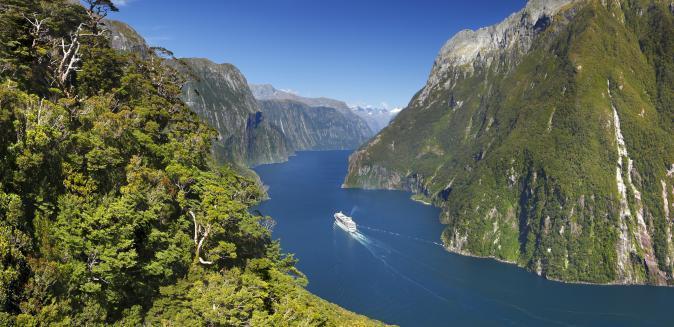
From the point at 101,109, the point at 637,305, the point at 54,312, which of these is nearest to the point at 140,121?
the point at 101,109

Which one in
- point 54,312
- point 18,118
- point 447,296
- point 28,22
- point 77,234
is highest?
point 28,22

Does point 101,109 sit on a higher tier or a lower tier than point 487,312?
higher

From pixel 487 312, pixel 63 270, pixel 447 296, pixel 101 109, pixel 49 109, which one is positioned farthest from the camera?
pixel 447 296

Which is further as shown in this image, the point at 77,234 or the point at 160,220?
the point at 160,220

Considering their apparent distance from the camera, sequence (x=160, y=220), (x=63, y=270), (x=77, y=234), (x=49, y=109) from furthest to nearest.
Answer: (x=160, y=220)
(x=49, y=109)
(x=77, y=234)
(x=63, y=270)

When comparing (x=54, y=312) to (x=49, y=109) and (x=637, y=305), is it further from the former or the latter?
(x=637, y=305)

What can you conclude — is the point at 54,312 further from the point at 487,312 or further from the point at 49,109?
the point at 487,312
